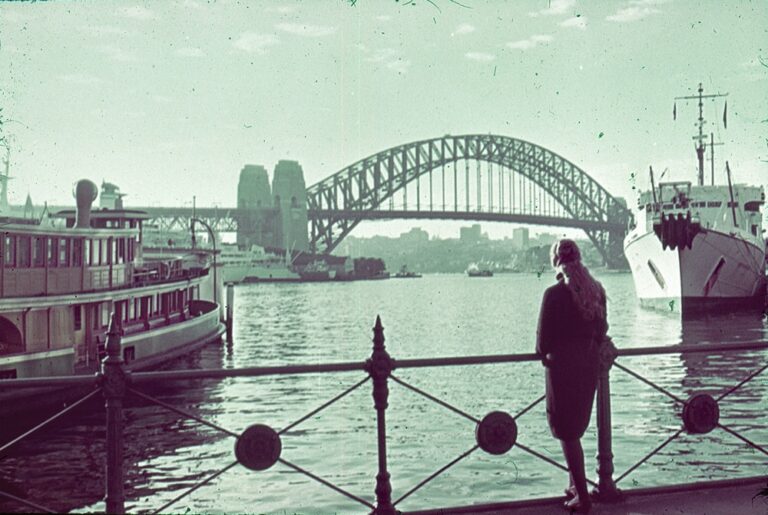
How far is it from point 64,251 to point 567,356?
18510 mm

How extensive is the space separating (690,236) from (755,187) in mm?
14109

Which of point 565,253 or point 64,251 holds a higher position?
point 64,251

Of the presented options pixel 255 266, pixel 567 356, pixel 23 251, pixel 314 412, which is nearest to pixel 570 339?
pixel 567 356

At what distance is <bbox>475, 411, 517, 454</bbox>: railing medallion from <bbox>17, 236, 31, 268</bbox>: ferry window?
52.8 ft

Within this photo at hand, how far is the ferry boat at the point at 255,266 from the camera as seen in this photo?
130m

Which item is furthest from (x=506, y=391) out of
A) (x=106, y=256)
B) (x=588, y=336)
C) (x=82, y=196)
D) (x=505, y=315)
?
(x=505, y=315)

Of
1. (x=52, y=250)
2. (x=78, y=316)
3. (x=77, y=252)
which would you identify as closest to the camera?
(x=52, y=250)

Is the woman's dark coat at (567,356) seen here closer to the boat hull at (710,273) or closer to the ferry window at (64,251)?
the ferry window at (64,251)

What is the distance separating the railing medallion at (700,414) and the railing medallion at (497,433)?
135cm

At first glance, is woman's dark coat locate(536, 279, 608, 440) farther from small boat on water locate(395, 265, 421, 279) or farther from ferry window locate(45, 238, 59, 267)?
small boat on water locate(395, 265, 421, 279)

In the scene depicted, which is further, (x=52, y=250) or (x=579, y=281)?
(x=52, y=250)

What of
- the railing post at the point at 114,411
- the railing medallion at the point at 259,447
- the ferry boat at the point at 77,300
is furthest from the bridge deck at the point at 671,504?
the ferry boat at the point at 77,300

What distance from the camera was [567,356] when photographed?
5000mm

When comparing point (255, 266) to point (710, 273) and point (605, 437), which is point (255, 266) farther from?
point (605, 437)
